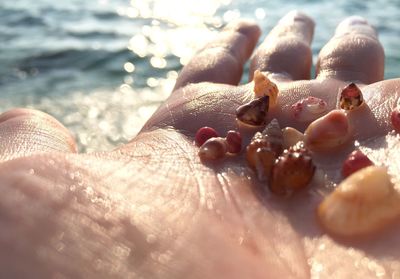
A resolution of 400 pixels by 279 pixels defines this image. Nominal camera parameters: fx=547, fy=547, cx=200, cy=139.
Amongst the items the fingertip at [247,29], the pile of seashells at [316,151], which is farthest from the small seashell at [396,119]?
the fingertip at [247,29]

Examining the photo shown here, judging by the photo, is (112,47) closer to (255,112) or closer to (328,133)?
(255,112)

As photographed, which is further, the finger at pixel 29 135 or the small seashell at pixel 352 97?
the small seashell at pixel 352 97

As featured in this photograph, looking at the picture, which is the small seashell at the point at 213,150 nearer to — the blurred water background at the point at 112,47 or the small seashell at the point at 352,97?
the small seashell at the point at 352,97

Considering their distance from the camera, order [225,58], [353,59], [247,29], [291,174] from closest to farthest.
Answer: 1. [291,174]
2. [353,59]
3. [225,58]
4. [247,29]

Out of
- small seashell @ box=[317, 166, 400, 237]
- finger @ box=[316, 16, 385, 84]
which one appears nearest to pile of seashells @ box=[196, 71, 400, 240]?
small seashell @ box=[317, 166, 400, 237]

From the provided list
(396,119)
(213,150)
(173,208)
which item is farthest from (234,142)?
(396,119)

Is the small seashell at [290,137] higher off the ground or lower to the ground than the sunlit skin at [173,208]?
higher

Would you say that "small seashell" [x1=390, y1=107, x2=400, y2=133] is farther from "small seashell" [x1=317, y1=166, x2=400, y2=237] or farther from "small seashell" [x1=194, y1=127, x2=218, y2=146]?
"small seashell" [x1=194, y1=127, x2=218, y2=146]
